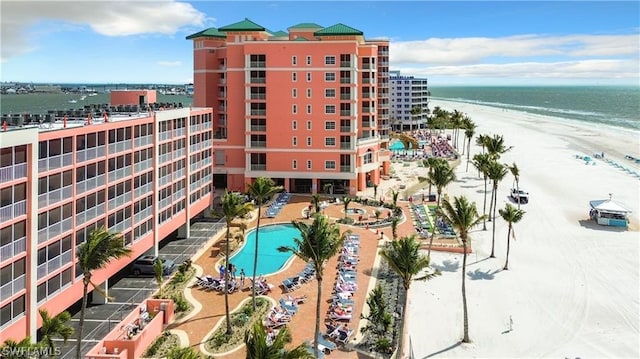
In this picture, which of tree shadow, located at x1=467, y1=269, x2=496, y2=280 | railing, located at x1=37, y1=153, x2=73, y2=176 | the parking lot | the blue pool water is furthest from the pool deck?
railing, located at x1=37, y1=153, x2=73, y2=176

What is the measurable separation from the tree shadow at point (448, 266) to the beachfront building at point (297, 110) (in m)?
28.2

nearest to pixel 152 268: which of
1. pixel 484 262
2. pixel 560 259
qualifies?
pixel 484 262

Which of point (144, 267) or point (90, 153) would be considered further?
point (144, 267)

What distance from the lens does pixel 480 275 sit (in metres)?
43.7

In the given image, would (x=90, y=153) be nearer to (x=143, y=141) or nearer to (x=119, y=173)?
(x=119, y=173)

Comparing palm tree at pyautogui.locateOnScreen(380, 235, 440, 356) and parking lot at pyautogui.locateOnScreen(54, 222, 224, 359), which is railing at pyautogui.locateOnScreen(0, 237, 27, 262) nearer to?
parking lot at pyautogui.locateOnScreen(54, 222, 224, 359)

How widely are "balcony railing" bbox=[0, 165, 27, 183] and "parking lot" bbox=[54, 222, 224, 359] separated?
1044 cm

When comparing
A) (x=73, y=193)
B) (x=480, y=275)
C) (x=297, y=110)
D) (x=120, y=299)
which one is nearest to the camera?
(x=73, y=193)

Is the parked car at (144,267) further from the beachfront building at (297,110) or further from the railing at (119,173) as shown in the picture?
the beachfront building at (297,110)

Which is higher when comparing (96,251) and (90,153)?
(90,153)

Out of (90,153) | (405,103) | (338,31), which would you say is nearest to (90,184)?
(90,153)

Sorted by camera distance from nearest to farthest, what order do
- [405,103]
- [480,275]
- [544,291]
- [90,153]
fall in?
[90,153] < [544,291] < [480,275] < [405,103]

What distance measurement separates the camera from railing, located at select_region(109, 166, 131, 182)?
36.5 m

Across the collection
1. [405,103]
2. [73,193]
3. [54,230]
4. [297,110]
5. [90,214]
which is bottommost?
[54,230]
